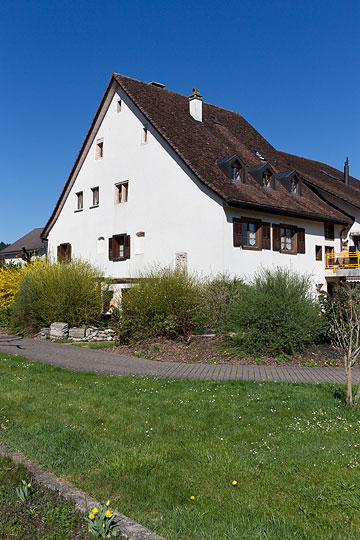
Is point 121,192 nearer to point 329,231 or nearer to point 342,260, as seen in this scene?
point 329,231

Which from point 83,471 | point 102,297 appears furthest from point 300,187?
point 83,471

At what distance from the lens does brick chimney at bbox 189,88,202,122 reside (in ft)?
91.7

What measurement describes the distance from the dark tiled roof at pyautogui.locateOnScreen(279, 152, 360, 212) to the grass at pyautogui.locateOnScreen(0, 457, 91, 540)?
27.6 m

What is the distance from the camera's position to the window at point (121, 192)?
27453 millimetres

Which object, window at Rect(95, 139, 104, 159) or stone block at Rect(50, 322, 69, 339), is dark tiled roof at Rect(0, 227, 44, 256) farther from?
stone block at Rect(50, 322, 69, 339)

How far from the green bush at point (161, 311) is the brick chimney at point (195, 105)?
14.8 meters

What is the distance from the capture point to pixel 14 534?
361cm

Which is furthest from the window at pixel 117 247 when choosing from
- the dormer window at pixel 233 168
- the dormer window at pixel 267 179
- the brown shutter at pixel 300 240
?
the brown shutter at pixel 300 240

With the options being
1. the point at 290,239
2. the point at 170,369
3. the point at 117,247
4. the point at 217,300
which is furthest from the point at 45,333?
the point at 290,239

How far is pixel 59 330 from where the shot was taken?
60.5 ft

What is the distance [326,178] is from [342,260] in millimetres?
8015

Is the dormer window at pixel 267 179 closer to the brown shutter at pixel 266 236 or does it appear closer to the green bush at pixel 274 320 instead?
the brown shutter at pixel 266 236

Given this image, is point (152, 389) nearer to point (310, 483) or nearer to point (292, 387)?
point (292, 387)

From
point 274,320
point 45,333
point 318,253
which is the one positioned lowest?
point 45,333
